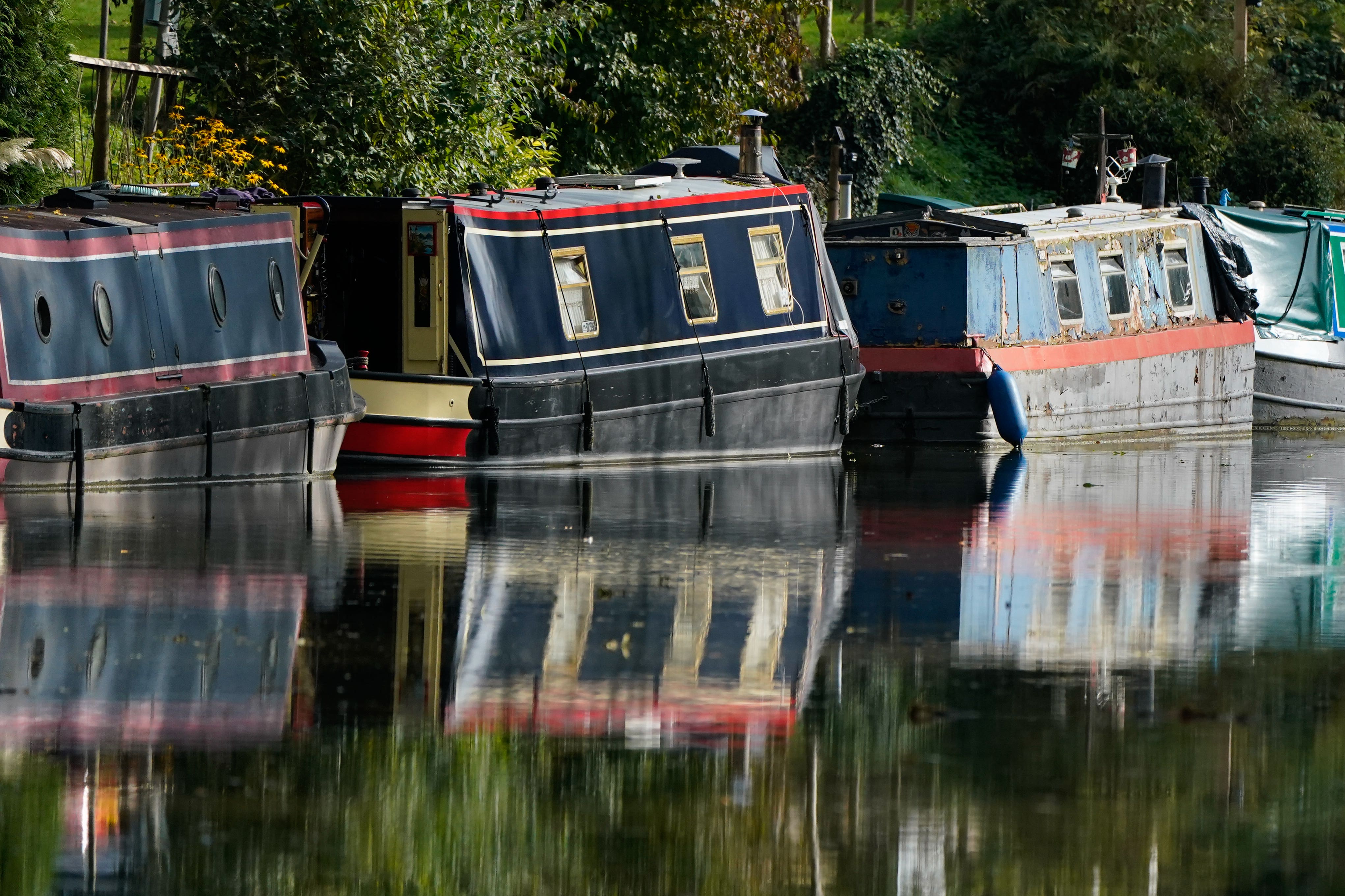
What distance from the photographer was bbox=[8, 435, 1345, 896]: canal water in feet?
19.8

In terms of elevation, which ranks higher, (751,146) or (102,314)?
(751,146)

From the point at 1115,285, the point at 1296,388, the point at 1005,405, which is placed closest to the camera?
the point at 1005,405

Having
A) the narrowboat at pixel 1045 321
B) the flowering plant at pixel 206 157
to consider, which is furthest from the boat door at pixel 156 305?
the narrowboat at pixel 1045 321

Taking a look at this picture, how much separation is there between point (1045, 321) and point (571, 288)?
6.00 m

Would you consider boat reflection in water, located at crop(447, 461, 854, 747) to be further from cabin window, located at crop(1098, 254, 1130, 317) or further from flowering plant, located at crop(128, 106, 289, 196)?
cabin window, located at crop(1098, 254, 1130, 317)

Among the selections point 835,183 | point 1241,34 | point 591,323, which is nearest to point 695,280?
point 591,323

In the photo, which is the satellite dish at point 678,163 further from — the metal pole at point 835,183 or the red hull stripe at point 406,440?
the metal pole at point 835,183

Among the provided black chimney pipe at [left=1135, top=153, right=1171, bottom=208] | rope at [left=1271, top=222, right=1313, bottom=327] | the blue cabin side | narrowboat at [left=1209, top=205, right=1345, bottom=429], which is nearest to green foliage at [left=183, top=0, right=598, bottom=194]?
the blue cabin side

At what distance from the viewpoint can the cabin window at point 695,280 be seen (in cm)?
1859

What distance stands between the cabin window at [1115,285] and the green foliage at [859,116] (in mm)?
15167

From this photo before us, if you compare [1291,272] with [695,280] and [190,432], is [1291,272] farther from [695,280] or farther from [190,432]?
[190,432]

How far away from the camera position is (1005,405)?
814 inches

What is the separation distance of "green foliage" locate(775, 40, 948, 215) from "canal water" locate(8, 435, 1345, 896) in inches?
Answer: 976

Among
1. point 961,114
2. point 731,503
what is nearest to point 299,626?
point 731,503
